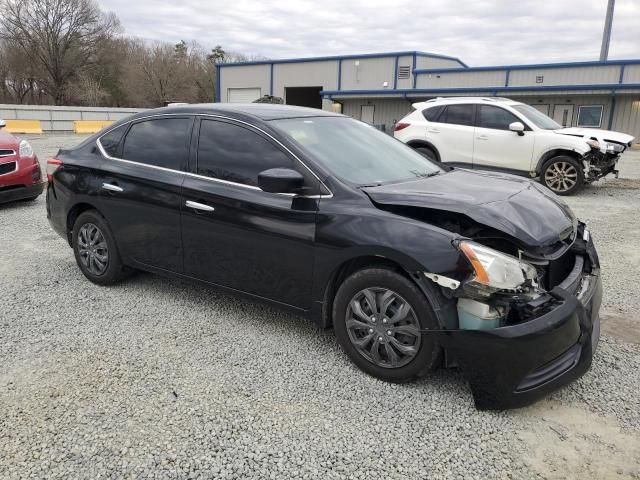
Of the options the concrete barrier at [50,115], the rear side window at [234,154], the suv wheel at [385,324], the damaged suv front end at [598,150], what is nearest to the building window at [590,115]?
the damaged suv front end at [598,150]

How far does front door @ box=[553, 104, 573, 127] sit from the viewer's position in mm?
26047

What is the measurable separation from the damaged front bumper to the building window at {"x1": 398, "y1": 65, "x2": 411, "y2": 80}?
3265 cm

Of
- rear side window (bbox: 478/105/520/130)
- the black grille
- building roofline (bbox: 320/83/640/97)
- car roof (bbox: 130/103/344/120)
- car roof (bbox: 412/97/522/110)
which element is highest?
building roofline (bbox: 320/83/640/97)

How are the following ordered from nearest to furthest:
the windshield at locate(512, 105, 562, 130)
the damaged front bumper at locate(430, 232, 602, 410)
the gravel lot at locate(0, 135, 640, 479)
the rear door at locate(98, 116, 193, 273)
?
the gravel lot at locate(0, 135, 640, 479), the damaged front bumper at locate(430, 232, 602, 410), the rear door at locate(98, 116, 193, 273), the windshield at locate(512, 105, 562, 130)

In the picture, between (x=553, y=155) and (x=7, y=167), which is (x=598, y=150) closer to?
(x=553, y=155)

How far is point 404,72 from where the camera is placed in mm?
33625

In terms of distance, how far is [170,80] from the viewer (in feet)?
201

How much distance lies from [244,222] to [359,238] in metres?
0.93

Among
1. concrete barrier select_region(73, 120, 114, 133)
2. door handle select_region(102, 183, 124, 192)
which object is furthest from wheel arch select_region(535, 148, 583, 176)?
concrete barrier select_region(73, 120, 114, 133)

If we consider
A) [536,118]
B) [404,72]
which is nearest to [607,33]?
[404,72]

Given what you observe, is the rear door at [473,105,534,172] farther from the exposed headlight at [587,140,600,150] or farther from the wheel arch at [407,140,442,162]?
the exposed headlight at [587,140,600,150]

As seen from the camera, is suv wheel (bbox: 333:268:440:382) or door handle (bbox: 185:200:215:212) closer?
suv wheel (bbox: 333:268:440:382)

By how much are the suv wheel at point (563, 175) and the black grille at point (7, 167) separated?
360 inches

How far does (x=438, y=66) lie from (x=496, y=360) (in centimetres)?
3543
